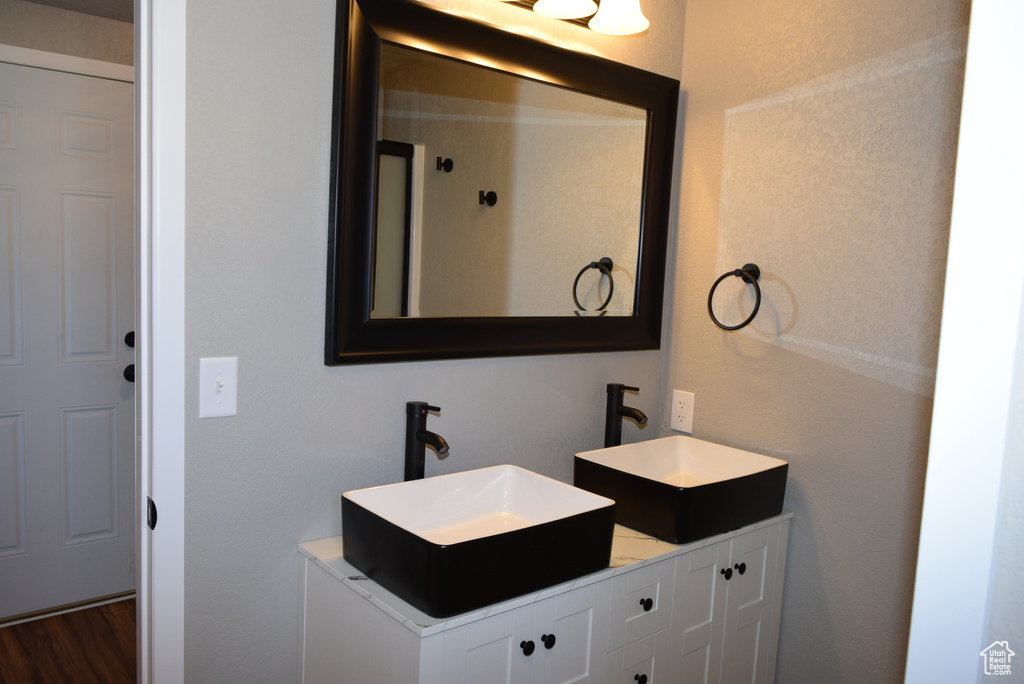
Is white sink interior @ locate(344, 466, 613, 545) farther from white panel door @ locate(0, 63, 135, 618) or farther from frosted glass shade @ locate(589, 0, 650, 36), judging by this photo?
white panel door @ locate(0, 63, 135, 618)

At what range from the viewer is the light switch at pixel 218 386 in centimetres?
132

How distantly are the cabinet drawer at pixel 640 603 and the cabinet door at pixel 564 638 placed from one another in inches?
2.8

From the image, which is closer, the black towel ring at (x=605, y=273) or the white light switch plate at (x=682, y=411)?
the black towel ring at (x=605, y=273)

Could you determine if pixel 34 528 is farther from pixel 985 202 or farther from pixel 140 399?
pixel 985 202

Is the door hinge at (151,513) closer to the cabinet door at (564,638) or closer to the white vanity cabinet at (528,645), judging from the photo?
the white vanity cabinet at (528,645)

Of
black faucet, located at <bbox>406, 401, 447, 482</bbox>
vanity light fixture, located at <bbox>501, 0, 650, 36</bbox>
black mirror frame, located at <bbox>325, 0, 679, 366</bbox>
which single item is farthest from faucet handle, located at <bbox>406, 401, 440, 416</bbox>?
vanity light fixture, located at <bbox>501, 0, 650, 36</bbox>

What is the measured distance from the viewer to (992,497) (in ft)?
1.32

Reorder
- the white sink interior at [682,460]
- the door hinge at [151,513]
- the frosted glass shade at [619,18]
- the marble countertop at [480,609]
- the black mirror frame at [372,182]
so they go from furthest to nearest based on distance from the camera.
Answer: the white sink interior at [682,460] → the frosted glass shade at [619,18] → the black mirror frame at [372,182] → the door hinge at [151,513] → the marble countertop at [480,609]

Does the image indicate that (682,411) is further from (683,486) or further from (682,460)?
(683,486)

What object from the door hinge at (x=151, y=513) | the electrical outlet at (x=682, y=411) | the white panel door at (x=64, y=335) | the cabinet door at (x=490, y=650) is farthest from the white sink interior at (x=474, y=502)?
the white panel door at (x=64, y=335)

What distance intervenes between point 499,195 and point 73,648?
7.39ft

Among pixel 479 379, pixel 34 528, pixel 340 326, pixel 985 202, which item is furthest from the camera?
pixel 34 528

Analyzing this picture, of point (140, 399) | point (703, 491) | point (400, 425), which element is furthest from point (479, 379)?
point (140, 399)

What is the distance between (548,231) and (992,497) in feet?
4.94
